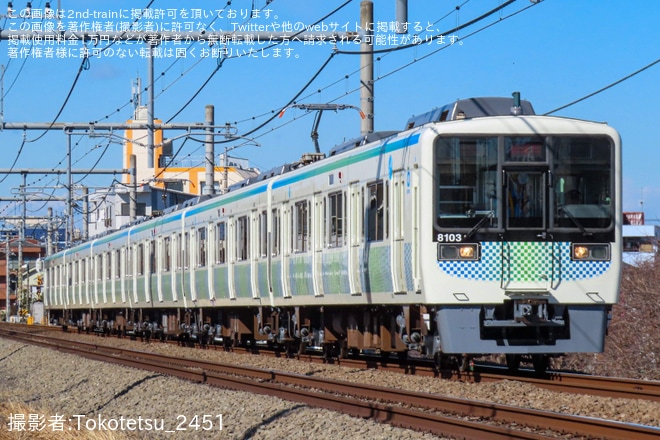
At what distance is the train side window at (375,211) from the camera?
1444 centimetres

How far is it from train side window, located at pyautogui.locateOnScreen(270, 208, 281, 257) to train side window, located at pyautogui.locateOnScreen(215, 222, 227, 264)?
3.15 meters

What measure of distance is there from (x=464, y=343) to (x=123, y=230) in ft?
69.3

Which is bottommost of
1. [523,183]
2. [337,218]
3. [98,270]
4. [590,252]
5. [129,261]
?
[98,270]

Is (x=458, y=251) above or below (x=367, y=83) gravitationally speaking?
below

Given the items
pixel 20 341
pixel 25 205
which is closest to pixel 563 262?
pixel 20 341

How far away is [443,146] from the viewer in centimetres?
1295

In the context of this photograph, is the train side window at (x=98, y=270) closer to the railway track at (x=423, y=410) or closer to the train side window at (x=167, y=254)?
the train side window at (x=167, y=254)

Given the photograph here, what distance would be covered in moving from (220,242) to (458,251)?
407 inches

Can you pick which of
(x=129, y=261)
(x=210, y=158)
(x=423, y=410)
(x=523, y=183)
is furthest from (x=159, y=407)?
(x=129, y=261)

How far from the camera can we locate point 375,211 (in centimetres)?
1469

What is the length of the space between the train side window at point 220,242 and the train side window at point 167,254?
410 cm

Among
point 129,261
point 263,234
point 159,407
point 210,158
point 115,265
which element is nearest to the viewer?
point 159,407

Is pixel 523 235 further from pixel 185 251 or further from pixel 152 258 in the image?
pixel 152 258

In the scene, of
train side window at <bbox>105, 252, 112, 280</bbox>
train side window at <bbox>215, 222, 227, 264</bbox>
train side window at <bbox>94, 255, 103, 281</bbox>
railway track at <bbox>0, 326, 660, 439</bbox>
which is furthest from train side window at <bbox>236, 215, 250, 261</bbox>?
train side window at <bbox>94, 255, 103, 281</bbox>
